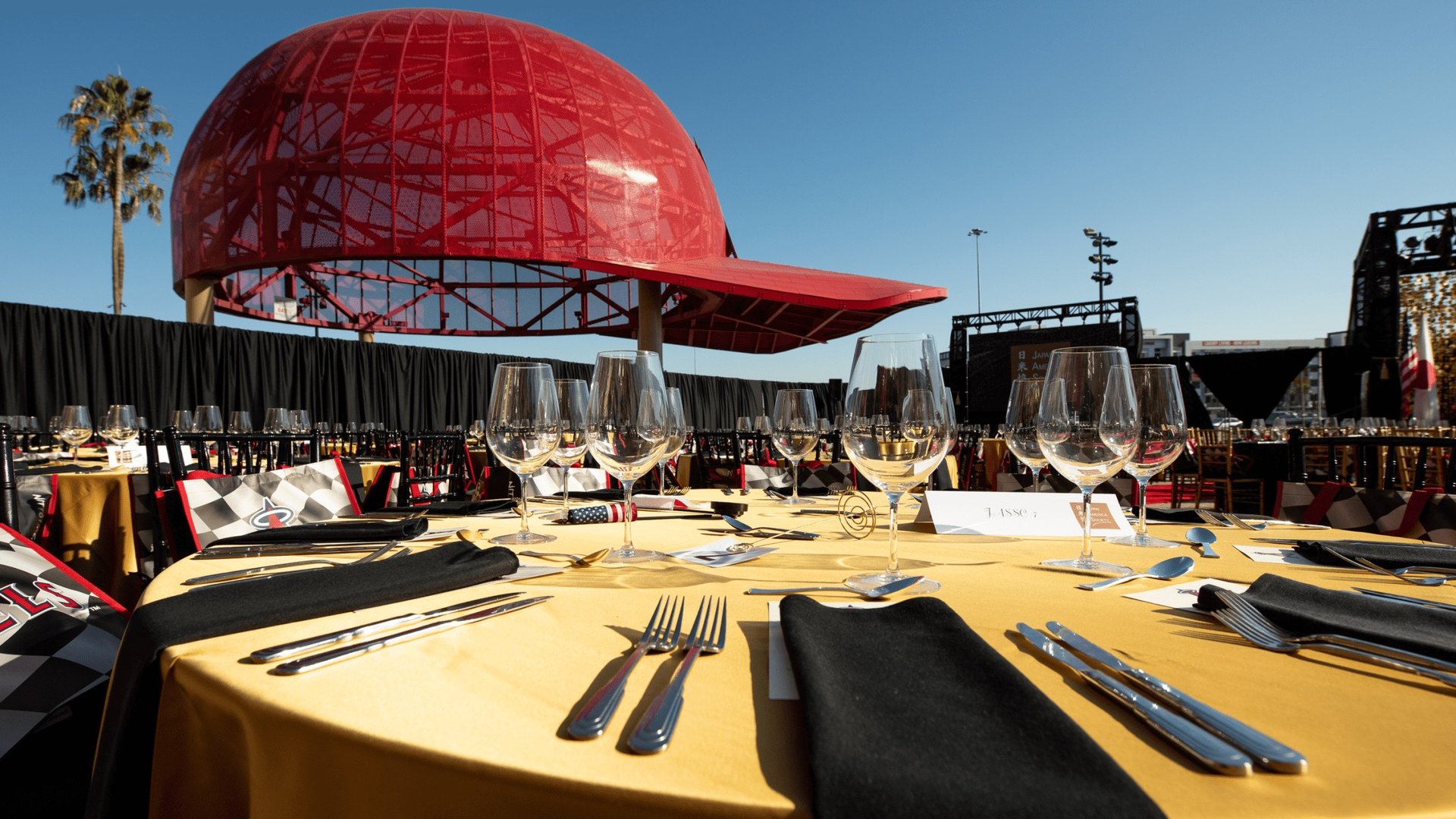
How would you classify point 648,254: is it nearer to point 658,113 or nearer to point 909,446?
point 658,113

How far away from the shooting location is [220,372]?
44.9ft

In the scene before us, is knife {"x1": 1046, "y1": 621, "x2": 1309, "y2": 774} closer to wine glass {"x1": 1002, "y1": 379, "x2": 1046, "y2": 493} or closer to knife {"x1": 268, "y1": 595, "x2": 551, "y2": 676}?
knife {"x1": 268, "y1": 595, "x2": 551, "y2": 676}

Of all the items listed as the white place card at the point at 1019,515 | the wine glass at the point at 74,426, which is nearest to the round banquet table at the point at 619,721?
the white place card at the point at 1019,515

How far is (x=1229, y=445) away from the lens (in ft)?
26.8

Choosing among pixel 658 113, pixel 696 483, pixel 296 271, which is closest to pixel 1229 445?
pixel 696 483

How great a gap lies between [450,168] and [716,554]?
1620 centimetres

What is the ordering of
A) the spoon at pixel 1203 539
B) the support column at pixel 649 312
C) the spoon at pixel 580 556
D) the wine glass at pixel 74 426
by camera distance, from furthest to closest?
1. the support column at pixel 649 312
2. the wine glass at pixel 74 426
3. the spoon at pixel 1203 539
4. the spoon at pixel 580 556

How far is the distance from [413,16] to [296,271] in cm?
725

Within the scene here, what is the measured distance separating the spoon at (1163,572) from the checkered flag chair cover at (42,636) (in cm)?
145

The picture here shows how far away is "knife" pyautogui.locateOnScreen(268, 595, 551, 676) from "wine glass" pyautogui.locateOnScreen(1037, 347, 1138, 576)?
740mm

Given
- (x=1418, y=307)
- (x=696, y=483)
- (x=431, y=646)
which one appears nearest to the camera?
(x=431, y=646)

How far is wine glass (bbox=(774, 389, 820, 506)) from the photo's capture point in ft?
5.88

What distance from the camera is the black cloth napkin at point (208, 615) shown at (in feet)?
1.97

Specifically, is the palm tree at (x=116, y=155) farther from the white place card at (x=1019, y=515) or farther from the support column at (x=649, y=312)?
the white place card at (x=1019, y=515)
